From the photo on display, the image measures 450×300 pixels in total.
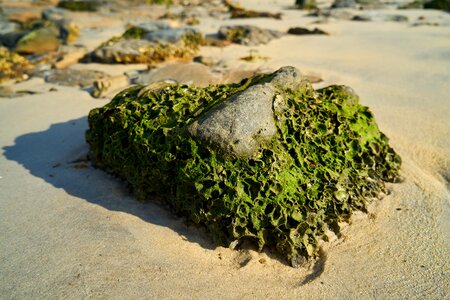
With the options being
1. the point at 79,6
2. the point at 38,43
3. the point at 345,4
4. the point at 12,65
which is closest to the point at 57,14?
the point at 79,6

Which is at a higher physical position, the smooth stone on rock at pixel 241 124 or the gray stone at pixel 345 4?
the gray stone at pixel 345 4

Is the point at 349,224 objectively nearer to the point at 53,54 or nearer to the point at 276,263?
the point at 276,263

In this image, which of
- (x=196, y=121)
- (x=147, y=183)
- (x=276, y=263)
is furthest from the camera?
(x=147, y=183)

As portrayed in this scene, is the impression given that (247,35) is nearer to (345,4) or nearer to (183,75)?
(183,75)

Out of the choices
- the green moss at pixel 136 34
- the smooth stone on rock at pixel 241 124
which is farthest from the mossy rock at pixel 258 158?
the green moss at pixel 136 34

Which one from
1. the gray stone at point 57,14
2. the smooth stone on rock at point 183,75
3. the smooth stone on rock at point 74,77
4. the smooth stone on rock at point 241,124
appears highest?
the smooth stone on rock at point 241,124

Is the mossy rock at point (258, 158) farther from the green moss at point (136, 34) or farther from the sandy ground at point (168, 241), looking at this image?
the green moss at point (136, 34)

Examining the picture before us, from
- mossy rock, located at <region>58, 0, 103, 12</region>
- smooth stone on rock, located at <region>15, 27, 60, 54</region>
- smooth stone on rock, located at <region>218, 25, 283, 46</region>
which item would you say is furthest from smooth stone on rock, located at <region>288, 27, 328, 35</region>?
mossy rock, located at <region>58, 0, 103, 12</region>

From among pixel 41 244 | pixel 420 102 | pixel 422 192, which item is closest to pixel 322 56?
pixel 420 102
